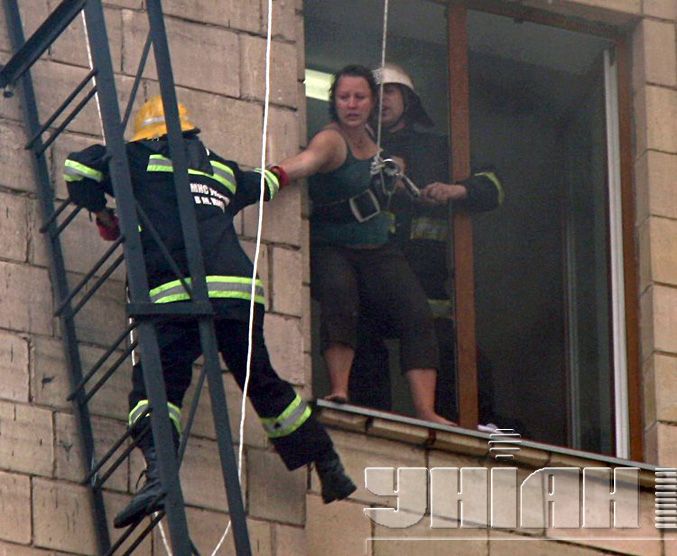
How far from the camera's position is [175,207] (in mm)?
11156

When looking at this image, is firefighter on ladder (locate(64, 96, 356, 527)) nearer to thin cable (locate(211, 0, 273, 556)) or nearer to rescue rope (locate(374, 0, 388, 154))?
thin cable (locate(211, 0, 273, 556))

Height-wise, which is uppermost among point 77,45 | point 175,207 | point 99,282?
point 77,45

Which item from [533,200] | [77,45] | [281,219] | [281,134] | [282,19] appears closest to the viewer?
[77,45]

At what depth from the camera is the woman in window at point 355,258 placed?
41.4 ft

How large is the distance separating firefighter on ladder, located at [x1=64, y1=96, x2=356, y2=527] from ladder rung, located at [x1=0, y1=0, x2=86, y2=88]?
0.50 meters

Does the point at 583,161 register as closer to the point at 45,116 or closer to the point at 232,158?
the point at 232,158

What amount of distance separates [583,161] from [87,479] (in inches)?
155

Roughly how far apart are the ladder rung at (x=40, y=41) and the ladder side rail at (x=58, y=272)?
0.17ft

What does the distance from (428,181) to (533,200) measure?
0.97 meters

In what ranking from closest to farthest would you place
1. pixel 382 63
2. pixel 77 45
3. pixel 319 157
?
pixel 77 45, pixel 319 157, pixel 382 63

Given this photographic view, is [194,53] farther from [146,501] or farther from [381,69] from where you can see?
[146,501]

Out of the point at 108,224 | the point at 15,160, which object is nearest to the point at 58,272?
the point at 108,224

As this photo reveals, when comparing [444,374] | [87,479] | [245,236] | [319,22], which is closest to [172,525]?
[87,479]

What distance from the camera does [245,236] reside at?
12.0 metres
